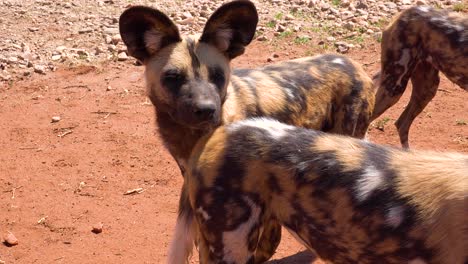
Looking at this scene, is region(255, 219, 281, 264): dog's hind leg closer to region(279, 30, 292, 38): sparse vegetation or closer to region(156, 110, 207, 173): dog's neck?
region(156, 110, 207, 173): dog's neck

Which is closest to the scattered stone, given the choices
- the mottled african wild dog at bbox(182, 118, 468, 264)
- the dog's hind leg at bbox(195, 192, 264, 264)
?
the mottled african wild dog at bbox(182, 118, 468, 264)

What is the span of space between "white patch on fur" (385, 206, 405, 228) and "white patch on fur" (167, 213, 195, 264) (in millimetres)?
894

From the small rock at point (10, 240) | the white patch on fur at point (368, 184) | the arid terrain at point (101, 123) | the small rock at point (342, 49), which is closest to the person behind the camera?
the white patch on fur at point (368, 184)

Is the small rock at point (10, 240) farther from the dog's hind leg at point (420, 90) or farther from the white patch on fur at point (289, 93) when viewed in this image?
the dog's hind leg at point (420, 90)

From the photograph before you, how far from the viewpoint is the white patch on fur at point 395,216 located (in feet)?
8.96

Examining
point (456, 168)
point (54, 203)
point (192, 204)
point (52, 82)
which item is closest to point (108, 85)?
point (52, 82)

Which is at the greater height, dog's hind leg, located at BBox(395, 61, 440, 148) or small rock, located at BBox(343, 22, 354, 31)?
dog's hind leg, located at BBox(395, 61, 440, 148)

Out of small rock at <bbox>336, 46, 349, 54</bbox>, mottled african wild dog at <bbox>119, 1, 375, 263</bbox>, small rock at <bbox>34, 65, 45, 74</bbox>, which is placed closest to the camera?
mottled african wild dog at <bbox>119, 1, 375, 263</bbox>

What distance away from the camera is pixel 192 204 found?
305 centimetres

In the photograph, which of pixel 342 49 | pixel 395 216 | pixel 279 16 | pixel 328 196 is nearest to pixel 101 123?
pixel 342 49

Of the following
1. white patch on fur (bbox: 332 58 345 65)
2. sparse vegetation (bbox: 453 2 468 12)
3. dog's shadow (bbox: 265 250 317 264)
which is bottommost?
sparse vegetation (bbox: 453 2 468 12)

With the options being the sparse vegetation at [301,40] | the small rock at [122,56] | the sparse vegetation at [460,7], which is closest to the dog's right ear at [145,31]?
the small rock at [122,56]

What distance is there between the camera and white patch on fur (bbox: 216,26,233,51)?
4.12m

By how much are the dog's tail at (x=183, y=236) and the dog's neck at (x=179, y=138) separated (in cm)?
74
